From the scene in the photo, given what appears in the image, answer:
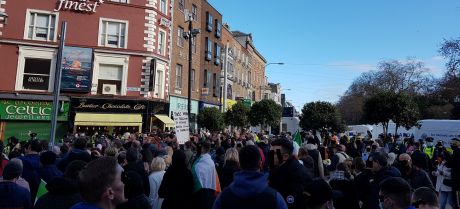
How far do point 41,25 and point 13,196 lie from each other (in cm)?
2303

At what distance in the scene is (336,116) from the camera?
96.5 feet

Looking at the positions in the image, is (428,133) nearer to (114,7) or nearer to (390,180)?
(114,7)

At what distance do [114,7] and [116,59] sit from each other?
146 inches

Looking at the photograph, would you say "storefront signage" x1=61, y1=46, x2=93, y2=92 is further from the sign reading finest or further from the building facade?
the sign reading finest

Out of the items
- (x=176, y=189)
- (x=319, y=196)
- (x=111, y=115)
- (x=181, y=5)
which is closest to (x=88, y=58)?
(x=111, y=115)

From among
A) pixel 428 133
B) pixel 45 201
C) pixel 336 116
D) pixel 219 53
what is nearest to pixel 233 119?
pixel 336 116

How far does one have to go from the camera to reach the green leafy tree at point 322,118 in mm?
29000

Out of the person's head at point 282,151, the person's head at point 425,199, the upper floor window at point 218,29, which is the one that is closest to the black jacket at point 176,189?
the person's head at point 282,151

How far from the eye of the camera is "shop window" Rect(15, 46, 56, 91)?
76.8 ft

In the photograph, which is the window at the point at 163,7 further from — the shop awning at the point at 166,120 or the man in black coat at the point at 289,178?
the man in black coat at the point at 289,178

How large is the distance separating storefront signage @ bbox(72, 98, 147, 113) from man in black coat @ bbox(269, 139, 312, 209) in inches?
840

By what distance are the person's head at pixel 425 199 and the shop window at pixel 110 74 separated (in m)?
23.1

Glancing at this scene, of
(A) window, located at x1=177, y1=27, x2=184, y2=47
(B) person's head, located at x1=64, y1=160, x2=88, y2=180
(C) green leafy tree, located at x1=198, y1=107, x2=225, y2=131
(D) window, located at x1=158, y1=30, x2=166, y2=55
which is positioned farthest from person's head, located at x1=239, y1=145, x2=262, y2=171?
(A) window, located at x1=177, y1=27, x2=184, y2=47

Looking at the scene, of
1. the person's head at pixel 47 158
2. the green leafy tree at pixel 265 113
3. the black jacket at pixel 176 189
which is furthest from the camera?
the green leafy tree at pixel 265 113
